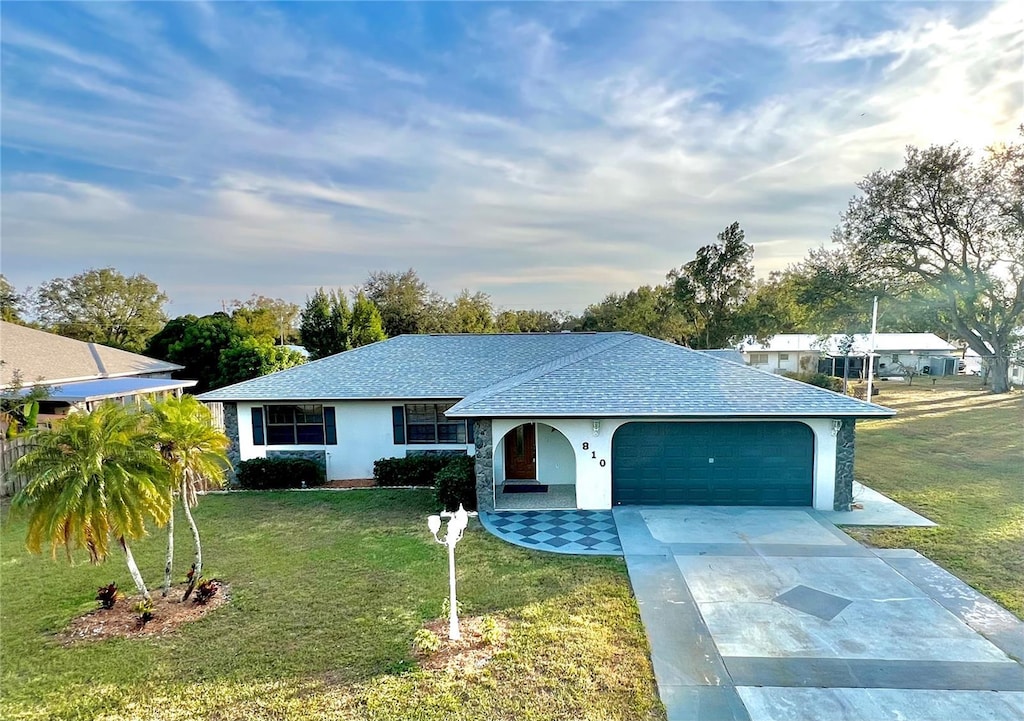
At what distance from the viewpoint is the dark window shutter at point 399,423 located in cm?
1410

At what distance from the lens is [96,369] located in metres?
23.6

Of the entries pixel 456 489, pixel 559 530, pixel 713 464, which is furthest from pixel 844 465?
pixel 456 489

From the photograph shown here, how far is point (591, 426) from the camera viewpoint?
11211 millimetres

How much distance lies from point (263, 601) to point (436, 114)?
13542mm

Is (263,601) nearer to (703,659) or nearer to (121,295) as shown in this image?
(703,659)

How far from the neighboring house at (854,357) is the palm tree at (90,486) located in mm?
42111

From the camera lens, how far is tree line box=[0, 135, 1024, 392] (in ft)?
94.9

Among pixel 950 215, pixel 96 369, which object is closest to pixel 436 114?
pixel 96 369

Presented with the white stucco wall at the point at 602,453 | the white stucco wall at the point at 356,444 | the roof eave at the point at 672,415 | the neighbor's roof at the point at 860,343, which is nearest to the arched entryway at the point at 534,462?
the white stucco wall at the point at 356,444

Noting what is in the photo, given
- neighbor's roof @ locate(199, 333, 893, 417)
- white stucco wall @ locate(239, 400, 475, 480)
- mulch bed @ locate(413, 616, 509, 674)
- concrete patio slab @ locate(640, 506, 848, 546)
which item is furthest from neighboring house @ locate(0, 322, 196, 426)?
concrete patio slab @ locate(640, 506, 848, 546)

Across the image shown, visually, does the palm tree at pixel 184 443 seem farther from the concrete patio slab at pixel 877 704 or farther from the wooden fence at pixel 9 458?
the wooden fence at pixel 9 458

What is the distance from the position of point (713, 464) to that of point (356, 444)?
391 inches

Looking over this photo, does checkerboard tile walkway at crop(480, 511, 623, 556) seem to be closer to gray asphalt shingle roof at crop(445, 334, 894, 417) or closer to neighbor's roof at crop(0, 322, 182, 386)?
gray asphalt shingle roof at crop(445, 334, 894, 417)

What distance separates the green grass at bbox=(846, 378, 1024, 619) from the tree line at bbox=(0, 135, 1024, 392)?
29.5 ft
